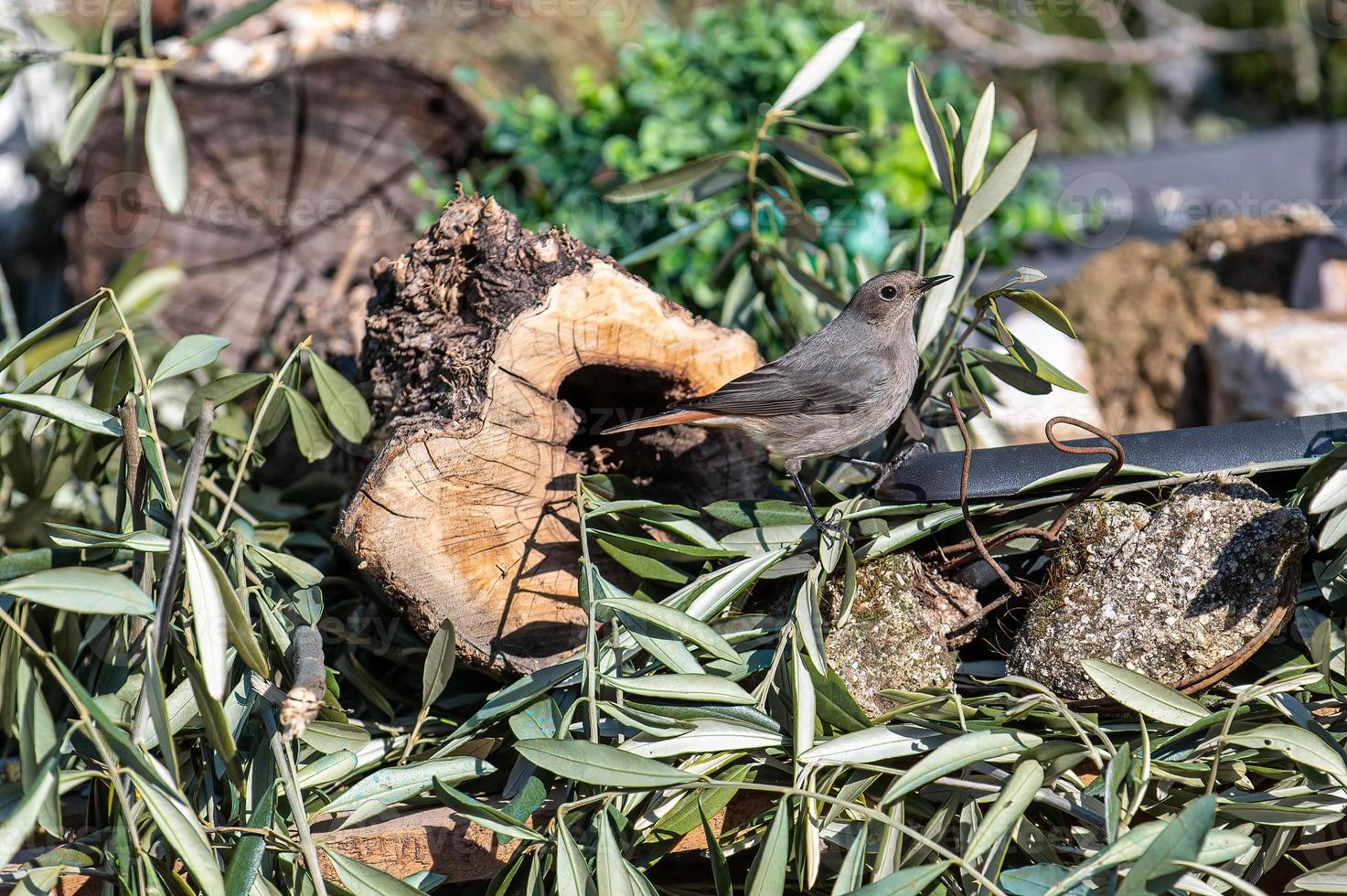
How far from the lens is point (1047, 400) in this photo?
3.17 metres

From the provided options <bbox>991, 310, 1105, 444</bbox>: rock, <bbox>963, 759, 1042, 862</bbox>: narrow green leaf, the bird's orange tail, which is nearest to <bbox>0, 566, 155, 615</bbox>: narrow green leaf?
the bird's orange tail

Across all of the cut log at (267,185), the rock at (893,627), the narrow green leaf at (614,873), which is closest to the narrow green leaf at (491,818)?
the narrow green leaf at (614,873)

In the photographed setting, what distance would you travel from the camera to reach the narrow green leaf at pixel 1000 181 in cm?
225

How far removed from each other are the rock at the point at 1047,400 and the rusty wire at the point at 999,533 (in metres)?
1.07

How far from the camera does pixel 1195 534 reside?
1.79 meters

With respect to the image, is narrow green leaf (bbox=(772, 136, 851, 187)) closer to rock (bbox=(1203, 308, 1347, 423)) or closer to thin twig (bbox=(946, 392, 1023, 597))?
thin twig (bbox=(946, 392, 1023, 597))

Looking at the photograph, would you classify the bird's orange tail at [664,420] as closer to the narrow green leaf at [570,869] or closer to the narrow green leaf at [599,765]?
the narrow green leaf at [599,765]

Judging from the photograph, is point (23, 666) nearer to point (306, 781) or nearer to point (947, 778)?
point (306, 781)

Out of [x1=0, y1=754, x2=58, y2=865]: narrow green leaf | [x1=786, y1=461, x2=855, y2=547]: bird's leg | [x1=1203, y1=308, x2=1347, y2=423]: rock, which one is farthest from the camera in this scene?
[x1=1203, y1=308, x2=1347, y2=423]: rock

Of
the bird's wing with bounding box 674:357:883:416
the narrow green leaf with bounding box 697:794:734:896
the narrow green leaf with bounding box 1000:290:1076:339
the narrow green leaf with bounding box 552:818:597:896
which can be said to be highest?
the narrow green leaf with bounding box 1000:290:1076:339

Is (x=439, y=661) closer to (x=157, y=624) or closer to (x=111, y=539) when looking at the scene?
(x=157, y=624)

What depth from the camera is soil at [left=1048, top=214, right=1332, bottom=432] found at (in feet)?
11.1

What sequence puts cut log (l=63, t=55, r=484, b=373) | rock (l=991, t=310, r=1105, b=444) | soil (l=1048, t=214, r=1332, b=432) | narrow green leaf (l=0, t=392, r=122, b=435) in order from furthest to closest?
cut log (l=63, t=55, r=484, b=373), soil (l=1048, t=214, r=1332, b=432), rock (l=991, t=310, r=1105, b=444), narrow green leaf (l=0, t=392, r=122, b=435)

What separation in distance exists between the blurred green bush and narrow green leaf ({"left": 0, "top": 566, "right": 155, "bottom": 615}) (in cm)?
212
